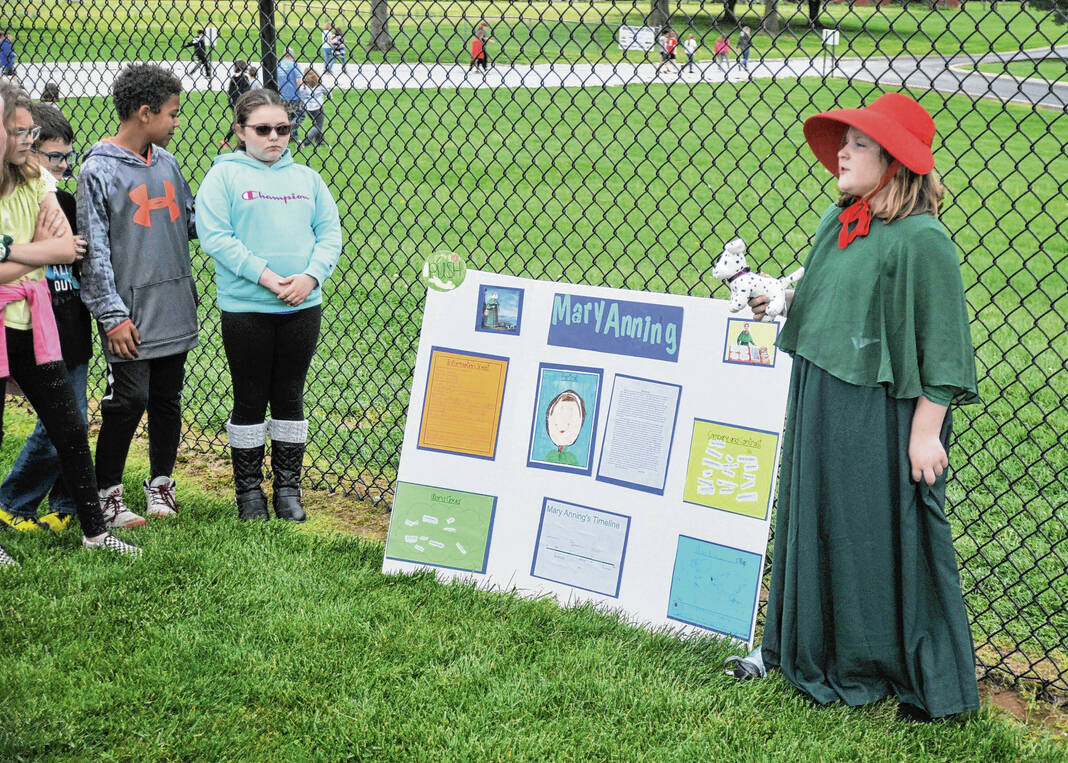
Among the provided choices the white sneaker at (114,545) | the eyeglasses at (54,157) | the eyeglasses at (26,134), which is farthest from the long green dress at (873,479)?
the eyeglasses at (54,157)

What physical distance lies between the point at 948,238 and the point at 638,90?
16.7 metres

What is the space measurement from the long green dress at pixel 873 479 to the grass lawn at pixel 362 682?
160mm

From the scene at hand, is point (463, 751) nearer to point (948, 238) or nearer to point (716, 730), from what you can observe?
point (716, 730)

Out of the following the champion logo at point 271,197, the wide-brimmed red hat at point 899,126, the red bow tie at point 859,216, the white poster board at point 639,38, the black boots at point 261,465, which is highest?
the white poster board at point 639,38

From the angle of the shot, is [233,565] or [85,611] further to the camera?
[233,565]

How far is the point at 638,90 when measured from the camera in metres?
18.5

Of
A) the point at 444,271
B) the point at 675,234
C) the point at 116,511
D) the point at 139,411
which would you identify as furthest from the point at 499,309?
the point at 675,234

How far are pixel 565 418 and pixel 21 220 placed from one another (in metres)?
1.97

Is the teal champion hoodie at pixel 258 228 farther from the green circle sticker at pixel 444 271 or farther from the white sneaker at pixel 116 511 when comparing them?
the white sneaker at pixel 116 511

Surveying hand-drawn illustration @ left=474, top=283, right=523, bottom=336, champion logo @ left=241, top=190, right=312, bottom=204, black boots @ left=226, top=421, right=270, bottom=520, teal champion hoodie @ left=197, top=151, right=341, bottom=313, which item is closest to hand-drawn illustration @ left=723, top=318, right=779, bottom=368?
hand-drawn illustration @ left=474, top=283, right=523, bottom=336

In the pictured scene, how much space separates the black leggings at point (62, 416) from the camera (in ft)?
11.2

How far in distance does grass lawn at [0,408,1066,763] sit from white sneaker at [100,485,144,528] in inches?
11.9

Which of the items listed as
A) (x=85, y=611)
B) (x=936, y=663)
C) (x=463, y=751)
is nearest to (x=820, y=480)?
(x=936, y=663)

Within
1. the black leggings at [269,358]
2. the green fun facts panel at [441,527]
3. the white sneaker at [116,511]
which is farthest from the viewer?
the white sneaker at [116,511]
